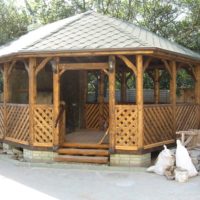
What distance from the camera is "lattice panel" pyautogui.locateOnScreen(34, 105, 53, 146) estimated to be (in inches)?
398

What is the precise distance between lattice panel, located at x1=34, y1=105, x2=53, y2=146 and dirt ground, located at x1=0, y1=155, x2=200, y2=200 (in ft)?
2.27

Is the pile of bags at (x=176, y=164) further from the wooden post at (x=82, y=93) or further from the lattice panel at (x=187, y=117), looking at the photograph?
the wooden post at (x=82, y=93)

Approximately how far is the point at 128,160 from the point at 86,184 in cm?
188

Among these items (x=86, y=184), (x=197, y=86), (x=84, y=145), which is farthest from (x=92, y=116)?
(x=86, y=184)

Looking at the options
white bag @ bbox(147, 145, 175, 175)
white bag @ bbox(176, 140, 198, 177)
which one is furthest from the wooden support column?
white bag @ bbox(176, 140, 198, 177)

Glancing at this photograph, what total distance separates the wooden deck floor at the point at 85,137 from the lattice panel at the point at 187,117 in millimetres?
2361

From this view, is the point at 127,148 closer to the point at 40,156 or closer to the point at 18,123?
the point at 40,156

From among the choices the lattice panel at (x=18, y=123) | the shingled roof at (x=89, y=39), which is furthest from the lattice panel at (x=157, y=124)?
the lattice panel at (x=18, y=123)

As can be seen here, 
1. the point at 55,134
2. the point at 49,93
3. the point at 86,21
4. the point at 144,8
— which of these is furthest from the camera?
the point at 144,8

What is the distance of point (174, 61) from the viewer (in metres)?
11.2

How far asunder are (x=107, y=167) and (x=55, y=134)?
65.1 inches

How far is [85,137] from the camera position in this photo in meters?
12.0

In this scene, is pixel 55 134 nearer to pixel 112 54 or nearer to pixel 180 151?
pixel 112 54

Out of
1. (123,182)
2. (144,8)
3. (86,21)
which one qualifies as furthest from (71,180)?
(144,8)
